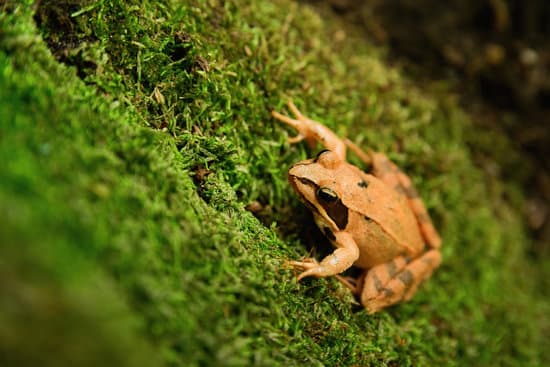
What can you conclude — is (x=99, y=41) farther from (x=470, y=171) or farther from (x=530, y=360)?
(x=530, y=360)

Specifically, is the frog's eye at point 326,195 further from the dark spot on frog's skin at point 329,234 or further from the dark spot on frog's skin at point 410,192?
the dark spot on frog's skin at point 410,192

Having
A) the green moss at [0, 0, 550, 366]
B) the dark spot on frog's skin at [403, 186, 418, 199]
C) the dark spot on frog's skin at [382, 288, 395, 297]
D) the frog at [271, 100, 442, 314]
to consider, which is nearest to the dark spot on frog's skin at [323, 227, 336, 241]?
the frog at [271, 100, 442, 314]

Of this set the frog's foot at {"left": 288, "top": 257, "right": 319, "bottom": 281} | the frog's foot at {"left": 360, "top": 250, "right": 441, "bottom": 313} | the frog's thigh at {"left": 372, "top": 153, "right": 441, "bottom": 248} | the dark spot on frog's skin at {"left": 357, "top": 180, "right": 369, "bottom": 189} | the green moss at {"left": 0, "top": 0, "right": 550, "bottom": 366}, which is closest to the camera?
the green moss at {"left": 0, "top": 0, "right": 550, "bottom": 366}

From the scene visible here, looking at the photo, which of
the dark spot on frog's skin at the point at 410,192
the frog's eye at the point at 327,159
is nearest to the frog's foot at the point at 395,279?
the dark spot on frog's skin at the point at 410,192

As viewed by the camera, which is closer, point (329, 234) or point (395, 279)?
point (329, 234)

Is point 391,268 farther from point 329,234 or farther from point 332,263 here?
point 332,263

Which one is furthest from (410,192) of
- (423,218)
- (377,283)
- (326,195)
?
(326,195)

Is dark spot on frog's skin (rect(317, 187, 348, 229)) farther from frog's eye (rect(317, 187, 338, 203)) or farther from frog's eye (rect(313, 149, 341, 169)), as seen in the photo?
frog's eye (rect(313, 149, 341, 169))
